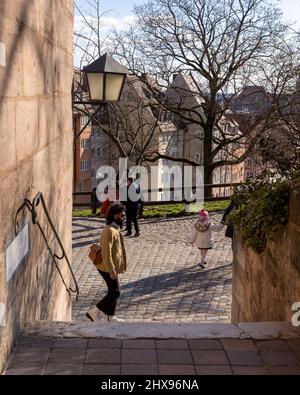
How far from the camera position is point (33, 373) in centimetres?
348

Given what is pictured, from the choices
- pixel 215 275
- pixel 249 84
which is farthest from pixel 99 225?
pixel 249 84

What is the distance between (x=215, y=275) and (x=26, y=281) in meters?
6.36

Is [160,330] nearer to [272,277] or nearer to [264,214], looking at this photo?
[272,277]

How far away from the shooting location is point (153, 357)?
12.4 ft

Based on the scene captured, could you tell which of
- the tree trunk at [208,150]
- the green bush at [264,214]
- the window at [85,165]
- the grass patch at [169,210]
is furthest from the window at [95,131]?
the green bush at [264,214]

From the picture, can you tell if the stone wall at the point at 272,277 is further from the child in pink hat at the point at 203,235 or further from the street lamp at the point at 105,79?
the child in pink hat at the point at 203,235

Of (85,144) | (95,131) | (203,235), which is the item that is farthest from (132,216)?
(85,144)

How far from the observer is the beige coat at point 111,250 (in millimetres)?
6648

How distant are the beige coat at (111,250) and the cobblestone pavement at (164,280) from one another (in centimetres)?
146

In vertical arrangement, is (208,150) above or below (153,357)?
above

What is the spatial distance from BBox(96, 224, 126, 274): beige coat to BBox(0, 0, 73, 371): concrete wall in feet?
1.83

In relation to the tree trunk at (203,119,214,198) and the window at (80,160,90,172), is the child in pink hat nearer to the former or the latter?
the tree trunk at (203,119,214,198)

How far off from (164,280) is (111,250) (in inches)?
142

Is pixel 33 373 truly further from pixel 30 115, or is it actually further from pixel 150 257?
pixel 150 257
